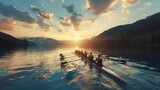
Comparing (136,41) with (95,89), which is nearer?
(95,89)

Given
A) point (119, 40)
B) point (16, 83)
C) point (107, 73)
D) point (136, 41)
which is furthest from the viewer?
point (119, 40)

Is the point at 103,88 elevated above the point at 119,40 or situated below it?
below

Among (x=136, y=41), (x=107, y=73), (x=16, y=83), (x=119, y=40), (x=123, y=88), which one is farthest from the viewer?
(x=119, y=40)

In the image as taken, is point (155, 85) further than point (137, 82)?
No

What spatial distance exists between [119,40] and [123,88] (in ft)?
577

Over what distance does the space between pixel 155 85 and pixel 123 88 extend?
414cm

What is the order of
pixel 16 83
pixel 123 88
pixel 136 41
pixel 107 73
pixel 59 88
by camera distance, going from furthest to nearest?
pixel 136 41
pixel 107 73
pixel 16 83
pixel 59 88
pixel 123 88

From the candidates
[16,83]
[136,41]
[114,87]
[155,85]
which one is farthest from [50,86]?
[136,41]

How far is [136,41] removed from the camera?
16525cm

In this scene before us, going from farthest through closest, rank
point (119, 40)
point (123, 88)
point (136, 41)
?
point (119, 40)
point (136, 41)
point (123, 88)

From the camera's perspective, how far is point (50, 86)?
18.1 m

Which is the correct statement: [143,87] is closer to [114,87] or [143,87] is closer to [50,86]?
[114,87]

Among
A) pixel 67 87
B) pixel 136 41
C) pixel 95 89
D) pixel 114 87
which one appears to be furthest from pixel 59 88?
pixel 136 41

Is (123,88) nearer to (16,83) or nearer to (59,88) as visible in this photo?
(59,88)
